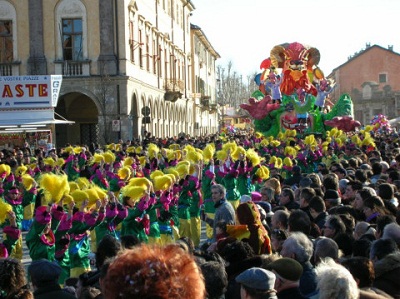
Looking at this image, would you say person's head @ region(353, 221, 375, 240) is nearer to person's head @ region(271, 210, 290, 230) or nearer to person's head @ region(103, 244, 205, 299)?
person's head @ region(271, 210, 290, 230)

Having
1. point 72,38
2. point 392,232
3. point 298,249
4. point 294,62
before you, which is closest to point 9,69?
point 72,38

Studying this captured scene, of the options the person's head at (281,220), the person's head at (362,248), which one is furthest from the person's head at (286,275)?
the person's head at (281,220)

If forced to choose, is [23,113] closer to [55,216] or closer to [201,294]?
[55,216]

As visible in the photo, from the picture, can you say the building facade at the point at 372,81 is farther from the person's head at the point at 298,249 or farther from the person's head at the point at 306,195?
the person's head at the point at 298,249

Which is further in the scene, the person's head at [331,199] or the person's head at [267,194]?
the person's head at [267,194]

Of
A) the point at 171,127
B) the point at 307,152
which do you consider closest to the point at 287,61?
the point at 171,127

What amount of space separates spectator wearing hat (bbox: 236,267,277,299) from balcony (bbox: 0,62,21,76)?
31.8 m

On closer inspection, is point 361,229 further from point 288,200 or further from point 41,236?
point 41,236

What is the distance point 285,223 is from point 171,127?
42.2 meters

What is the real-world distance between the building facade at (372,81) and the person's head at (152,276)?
72.6 metres

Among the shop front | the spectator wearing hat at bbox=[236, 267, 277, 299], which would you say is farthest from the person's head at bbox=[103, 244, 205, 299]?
the shop front

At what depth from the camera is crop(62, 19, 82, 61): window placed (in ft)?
117

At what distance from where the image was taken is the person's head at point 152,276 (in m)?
2.80

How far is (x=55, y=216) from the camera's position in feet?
32.5
